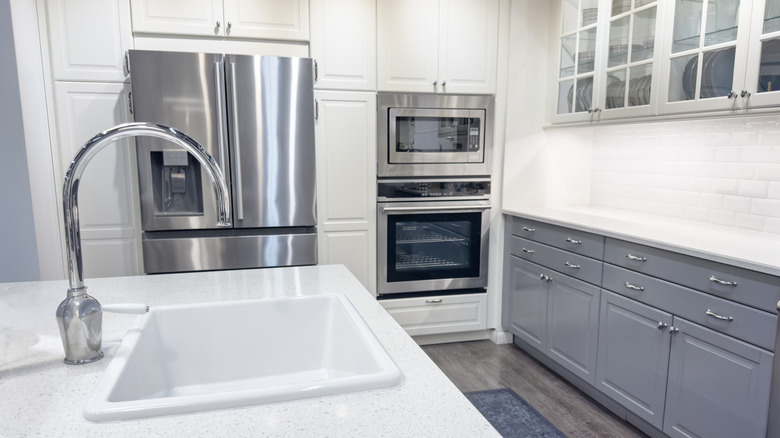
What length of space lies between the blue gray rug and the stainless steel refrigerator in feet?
4.07

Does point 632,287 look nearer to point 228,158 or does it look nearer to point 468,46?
point 468,46

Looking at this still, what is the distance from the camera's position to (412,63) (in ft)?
9.78

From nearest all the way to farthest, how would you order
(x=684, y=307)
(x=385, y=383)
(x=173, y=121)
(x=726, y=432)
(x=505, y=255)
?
1. (x=385, y=383)
2. (x=726, y=432)
3. (x=684, y=307)
4. (x=173, y=121)
5. (x=505, y=255)

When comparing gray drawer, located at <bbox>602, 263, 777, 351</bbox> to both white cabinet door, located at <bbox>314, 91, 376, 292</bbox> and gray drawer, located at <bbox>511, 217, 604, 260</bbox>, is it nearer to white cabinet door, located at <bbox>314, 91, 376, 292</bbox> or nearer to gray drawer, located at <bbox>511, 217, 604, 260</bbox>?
gray drawer, located at <bbox>511, 217, 604, 260</bbox>

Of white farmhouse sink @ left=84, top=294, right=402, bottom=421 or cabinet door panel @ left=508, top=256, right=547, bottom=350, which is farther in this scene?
cabinet door panel @ left=508, top=256, right=547, bottom=350

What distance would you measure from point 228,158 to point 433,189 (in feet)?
4.02

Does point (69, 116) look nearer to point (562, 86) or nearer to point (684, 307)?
point (562, 86)

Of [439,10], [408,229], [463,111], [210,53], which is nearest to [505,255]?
[408,229]

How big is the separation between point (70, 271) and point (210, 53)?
1920 millimetres

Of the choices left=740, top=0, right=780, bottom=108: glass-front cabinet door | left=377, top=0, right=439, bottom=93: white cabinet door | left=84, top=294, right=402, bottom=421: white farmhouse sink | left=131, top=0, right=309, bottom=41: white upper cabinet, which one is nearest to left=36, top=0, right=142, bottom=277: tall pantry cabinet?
left=131, top=0, right=309, bottom=41: white upper cabinet

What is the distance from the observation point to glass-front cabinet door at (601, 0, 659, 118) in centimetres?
236

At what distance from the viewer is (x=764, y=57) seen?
187 centimetres

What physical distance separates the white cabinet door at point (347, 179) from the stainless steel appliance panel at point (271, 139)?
0.79 feet

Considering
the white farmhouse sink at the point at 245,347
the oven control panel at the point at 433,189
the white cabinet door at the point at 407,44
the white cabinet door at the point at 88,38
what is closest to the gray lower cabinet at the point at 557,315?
the oven control panel at the point at 433,189
